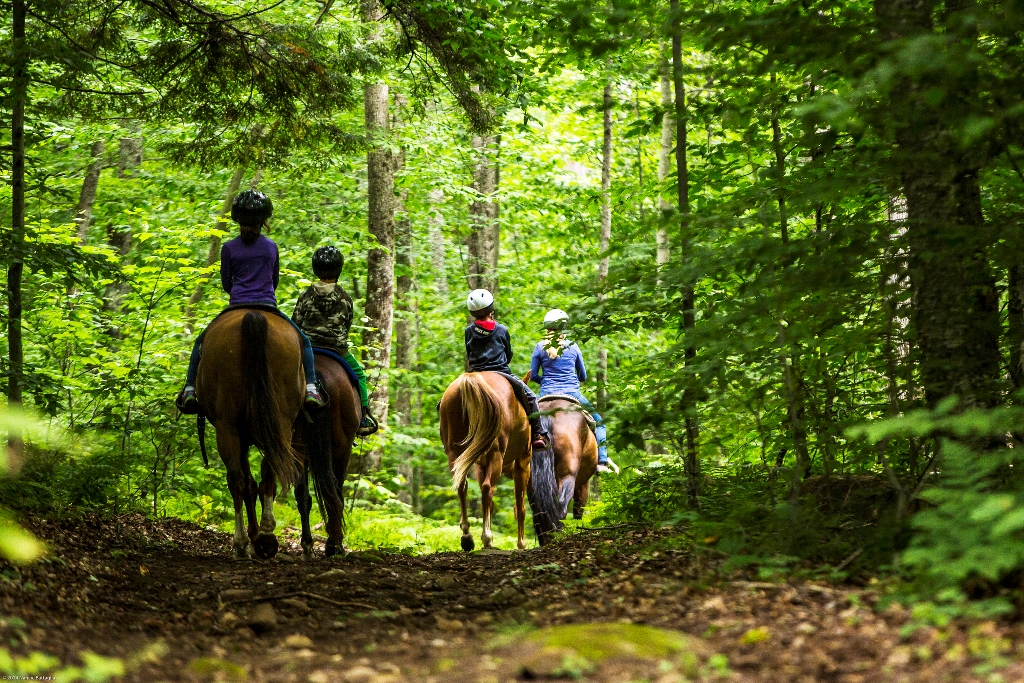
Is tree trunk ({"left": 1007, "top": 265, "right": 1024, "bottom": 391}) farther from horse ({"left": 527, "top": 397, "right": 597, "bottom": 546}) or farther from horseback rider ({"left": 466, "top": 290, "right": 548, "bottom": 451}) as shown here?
horseback rider ({"left": 466, "top": 290, "right": 548, "bottom": 451})

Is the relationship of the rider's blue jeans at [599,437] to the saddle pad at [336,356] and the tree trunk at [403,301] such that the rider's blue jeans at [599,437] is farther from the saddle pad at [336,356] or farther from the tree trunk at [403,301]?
the tree trunk at [403,301]

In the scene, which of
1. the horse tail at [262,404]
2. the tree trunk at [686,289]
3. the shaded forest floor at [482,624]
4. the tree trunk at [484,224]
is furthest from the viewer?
the tree trunk at [484,224]

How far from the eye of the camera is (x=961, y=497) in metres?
4.14

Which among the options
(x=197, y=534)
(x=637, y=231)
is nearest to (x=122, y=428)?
(x=197, y=534)

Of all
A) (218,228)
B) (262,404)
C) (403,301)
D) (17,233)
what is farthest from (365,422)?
(403,301)

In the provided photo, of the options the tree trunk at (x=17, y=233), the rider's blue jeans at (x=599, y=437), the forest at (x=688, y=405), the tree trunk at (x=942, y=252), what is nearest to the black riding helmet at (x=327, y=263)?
the forest at (x=688, y=405)

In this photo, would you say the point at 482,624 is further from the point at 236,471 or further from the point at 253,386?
the point at 236,471

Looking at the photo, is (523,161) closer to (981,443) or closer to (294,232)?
(294,232)

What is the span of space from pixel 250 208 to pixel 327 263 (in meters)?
1.27

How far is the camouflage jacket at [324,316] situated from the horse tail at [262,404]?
55.4 inches

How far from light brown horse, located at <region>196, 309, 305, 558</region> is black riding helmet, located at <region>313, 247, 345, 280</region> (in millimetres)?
1484

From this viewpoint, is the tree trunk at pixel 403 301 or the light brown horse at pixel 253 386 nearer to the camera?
the light brown horse at pixel 253 386

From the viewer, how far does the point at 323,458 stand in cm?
909

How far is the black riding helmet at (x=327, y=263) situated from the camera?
957 centimetres
